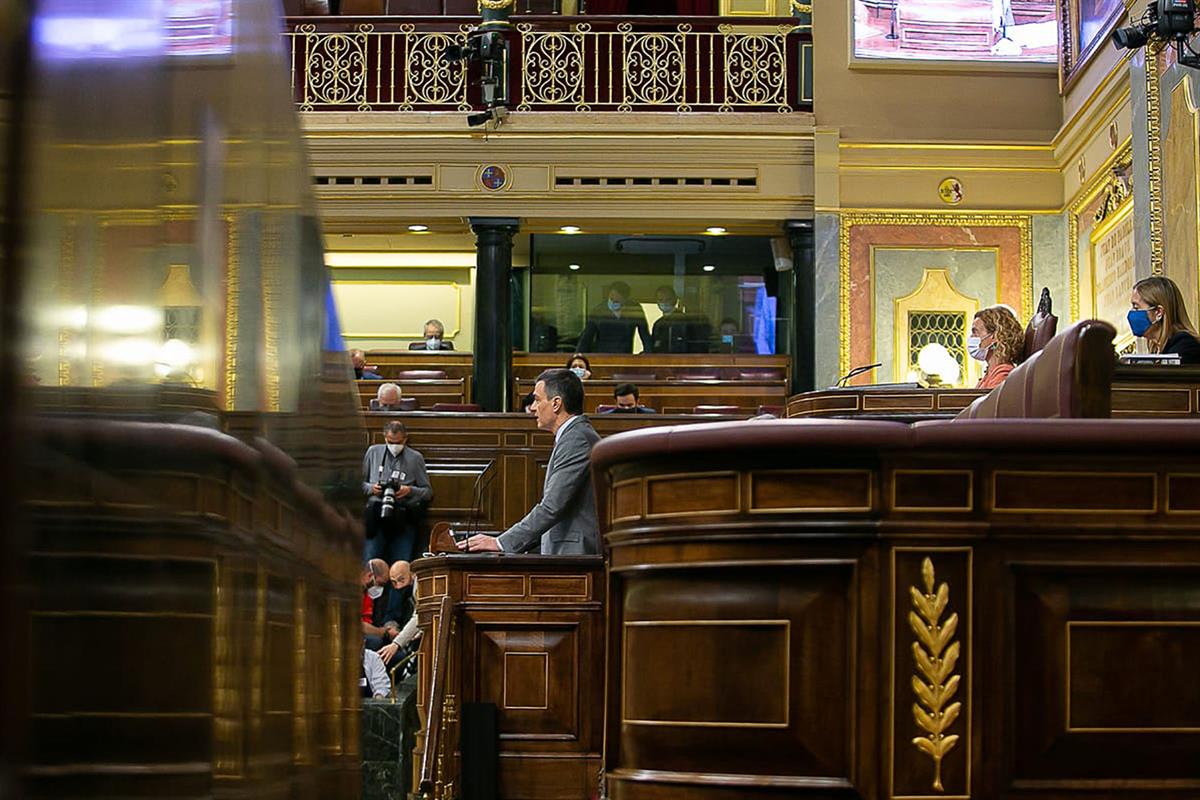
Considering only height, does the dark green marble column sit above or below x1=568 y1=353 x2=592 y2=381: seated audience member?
above

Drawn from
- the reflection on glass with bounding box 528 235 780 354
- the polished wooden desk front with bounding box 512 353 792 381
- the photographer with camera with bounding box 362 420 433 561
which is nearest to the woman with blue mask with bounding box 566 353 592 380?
the polished wooden desk front with bounding box 512 353 792 381

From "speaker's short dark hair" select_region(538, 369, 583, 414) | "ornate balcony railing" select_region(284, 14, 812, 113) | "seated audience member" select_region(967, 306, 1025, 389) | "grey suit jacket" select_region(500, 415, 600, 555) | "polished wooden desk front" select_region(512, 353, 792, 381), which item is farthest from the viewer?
"polished wooden desk front" select_region(512, 353, 792, 381)

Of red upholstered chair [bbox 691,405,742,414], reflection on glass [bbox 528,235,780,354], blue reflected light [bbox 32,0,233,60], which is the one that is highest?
reflection on glass [bbox 528,235,780,354]

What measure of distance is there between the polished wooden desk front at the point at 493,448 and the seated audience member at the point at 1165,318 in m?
5.20

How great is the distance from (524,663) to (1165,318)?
11.6 feet

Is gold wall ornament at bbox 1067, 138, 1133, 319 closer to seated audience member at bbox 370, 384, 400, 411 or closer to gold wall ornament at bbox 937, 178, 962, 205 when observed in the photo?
gold wall ornament at bbox 937, 178, 962, 205

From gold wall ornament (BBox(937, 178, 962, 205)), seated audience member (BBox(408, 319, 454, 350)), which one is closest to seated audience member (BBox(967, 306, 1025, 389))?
gold wall ornament (BBox(937, 178, 962, 205))

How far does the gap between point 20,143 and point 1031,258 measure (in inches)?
581

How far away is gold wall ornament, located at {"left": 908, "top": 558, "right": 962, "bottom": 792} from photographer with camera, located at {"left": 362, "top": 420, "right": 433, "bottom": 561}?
8.57 m

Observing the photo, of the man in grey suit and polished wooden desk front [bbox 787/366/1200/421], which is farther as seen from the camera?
polished wooden desk front [bbox 787/366/1200/421]

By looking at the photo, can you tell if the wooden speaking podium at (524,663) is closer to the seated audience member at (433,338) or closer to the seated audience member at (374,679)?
the seated audience member at (374,679)

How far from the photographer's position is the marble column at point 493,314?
14812 millimetres

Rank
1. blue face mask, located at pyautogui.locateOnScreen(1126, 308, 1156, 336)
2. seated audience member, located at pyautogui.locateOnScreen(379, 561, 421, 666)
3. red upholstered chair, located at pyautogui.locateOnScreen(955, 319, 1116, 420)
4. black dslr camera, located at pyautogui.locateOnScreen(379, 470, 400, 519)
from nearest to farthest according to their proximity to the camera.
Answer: red upholstered chair, located at pyautogui.locateOnScreen(955, 319, 1116, 420) → blue face mask, located at pyautogui.locateOnScreen(1126, 308, 1156, 336) → seated audience member, located at pyautogui.locateOnScreen(379, 561, 421, 666) → black dslr camera, located at pyautogui.locateOnScreen(379, 470, 400, 519)

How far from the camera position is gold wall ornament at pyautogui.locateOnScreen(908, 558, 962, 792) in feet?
10.5
